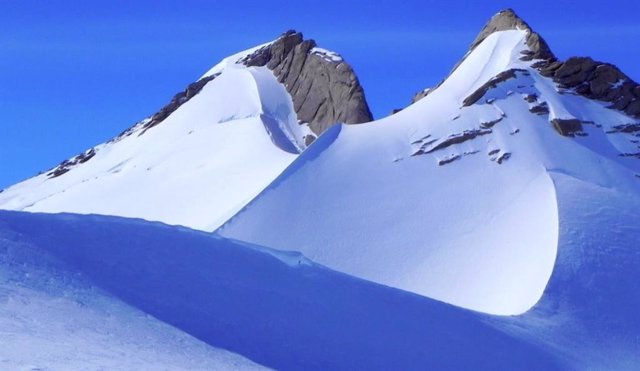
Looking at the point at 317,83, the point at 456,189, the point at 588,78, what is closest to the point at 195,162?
the point at 317,83

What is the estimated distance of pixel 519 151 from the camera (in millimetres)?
28969

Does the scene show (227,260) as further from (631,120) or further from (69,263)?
(631,120)

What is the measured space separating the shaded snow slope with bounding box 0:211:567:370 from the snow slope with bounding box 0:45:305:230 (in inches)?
475

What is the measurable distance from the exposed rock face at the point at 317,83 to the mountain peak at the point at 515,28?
581cm

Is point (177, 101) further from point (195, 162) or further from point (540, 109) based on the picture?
point (540, 109)

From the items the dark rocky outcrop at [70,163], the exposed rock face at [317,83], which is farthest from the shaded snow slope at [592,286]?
the dark rocky outcrop at [70,163]

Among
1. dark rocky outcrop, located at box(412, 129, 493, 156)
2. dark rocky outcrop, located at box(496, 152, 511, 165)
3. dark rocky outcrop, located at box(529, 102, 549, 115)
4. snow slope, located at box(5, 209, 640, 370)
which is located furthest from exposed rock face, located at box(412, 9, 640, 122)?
snow slope, located at box(5, 209, 640, 370)

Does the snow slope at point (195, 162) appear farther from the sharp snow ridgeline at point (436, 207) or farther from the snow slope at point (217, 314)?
the snow slope at point (217, 314)

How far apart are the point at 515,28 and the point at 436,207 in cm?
1202

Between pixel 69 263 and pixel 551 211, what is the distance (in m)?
13.8

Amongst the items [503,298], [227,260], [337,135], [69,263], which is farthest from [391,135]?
[69,263]

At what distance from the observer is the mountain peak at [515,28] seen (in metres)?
34.0

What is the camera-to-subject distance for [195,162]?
129ft

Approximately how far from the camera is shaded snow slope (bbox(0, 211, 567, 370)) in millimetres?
13336
